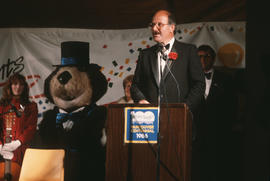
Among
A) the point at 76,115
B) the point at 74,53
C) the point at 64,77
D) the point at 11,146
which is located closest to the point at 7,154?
the point at 11,146

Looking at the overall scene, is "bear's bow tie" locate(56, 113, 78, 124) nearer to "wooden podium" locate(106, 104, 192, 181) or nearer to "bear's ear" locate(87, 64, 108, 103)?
"bear's ear" locate(87, 64, 108, 103)

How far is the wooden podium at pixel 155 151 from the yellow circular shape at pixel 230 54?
2.25m

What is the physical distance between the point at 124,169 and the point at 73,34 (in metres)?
3.11

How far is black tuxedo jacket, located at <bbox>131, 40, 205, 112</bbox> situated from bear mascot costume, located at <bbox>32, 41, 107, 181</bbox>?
1.91 m

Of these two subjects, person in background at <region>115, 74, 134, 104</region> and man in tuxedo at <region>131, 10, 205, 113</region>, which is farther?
person in background at <region>115, 74, 134, 104</region>

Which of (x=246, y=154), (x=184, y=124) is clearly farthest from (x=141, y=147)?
(x=246, y=154)

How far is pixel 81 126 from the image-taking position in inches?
195

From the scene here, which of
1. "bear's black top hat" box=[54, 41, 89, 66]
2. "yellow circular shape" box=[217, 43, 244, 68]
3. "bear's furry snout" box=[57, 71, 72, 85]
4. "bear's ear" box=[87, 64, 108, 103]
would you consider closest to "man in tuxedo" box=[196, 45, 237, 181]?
"yellow circular shape" box=[217, 43, 244, 68]

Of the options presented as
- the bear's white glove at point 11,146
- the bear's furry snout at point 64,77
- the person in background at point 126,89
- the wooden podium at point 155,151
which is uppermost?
the bear's furry snout at point 64,77

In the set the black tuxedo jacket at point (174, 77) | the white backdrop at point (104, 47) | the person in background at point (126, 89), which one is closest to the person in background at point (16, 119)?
the white backdrop at point (104, 47)

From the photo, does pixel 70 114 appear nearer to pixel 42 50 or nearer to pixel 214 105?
pixel 42 50

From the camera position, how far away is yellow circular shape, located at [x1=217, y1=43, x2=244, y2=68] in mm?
4602

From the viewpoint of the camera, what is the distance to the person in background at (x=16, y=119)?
467 cm

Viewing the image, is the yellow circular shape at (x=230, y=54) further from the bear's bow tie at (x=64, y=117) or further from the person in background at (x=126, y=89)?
the bear's bow tie at (x=64, y=117)
